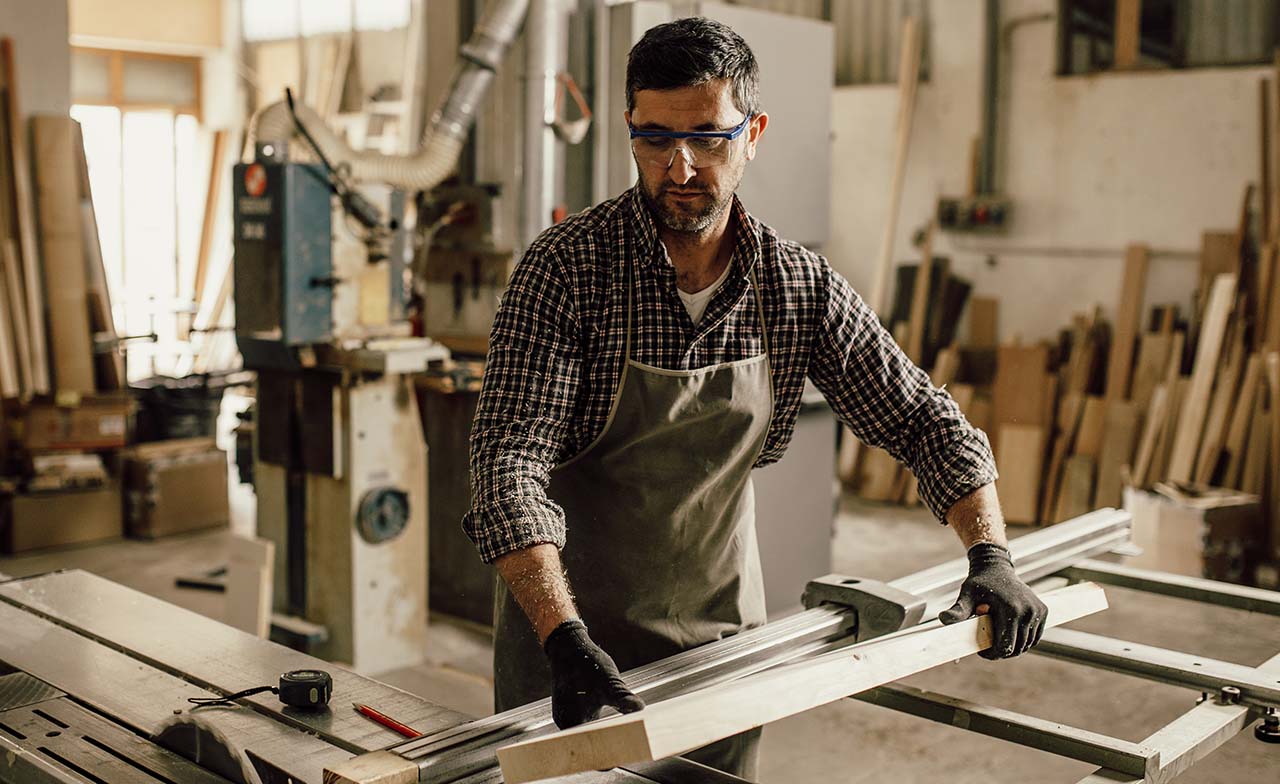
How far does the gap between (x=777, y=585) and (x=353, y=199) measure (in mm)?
1692

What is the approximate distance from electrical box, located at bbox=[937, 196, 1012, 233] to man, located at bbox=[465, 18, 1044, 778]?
412 cm

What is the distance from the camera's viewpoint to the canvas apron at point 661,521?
158cm

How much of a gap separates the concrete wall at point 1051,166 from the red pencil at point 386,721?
181 inches

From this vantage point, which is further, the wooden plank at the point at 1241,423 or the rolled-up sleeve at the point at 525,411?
the wooden plank at the point at 1241,423

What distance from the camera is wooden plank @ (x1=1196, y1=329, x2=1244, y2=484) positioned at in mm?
4652

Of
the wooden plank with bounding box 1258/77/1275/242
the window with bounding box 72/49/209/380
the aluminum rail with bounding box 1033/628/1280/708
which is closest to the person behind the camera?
the aluminum rail with bounding box 1033/628/1280/708

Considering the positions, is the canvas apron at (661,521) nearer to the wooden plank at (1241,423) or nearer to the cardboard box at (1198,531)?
the cardboard box at (1198,531)

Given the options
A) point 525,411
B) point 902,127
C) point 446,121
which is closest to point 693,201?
point 525,411

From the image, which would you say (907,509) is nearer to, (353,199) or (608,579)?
(353,199)

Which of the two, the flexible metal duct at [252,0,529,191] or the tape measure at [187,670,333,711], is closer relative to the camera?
the tape measure at [187,670,333,711]

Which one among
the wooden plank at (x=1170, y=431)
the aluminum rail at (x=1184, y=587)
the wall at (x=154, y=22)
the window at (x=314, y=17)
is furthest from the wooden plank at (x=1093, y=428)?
the wall at (x=154, y=22)

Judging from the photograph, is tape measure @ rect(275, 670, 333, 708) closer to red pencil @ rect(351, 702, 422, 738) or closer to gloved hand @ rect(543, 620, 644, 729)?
red pencil @ rect(351, 702, 422, 738)

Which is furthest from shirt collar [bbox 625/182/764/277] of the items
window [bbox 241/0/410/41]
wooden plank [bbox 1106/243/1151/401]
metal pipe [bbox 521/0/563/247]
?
window [bbox 241/0/410/41]

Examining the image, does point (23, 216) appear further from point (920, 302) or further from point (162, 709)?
point (162, 709)
